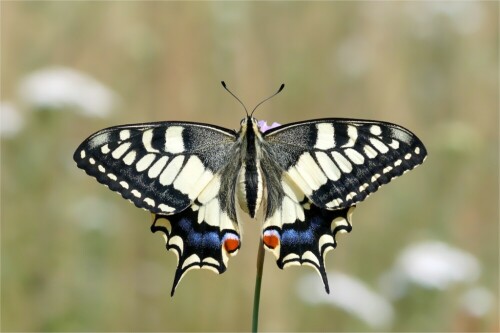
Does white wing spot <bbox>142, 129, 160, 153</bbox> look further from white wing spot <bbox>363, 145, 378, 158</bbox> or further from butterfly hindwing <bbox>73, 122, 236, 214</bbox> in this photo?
white wing spot <bbox>363, 145, 378, 158</bbox>

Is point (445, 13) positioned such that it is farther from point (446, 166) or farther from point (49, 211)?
point (49, 211)

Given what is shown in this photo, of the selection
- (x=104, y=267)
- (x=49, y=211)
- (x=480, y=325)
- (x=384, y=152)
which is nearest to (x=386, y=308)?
(x=480, y=325)

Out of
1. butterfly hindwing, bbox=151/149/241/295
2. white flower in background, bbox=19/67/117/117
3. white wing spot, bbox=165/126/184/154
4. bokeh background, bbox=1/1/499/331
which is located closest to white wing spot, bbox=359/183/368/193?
butterfly hindwing, bbox=151/149/241/295

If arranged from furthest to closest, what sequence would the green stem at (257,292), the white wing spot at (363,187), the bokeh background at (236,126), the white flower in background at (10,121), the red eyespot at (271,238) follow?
the white flower in background at (10,121) → the bokeh background at (236,126) → the white wing spot at (363,187) → the red eyespot at (271,238) → the green stem at (257,292)

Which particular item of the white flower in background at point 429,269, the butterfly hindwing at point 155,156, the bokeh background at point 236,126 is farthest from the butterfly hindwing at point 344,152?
the white flower in background at point 429,269

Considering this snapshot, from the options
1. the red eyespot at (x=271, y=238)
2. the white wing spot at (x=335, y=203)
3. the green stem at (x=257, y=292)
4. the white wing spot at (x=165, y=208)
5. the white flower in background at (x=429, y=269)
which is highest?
the white flower in background at (x=429, y=269)

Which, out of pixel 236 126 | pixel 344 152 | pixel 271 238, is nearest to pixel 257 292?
pixel 271 238

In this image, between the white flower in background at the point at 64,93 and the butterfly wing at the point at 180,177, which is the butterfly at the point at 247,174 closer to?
the butterfly wing at the point at 180,177

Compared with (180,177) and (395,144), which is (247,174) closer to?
(180,177)
